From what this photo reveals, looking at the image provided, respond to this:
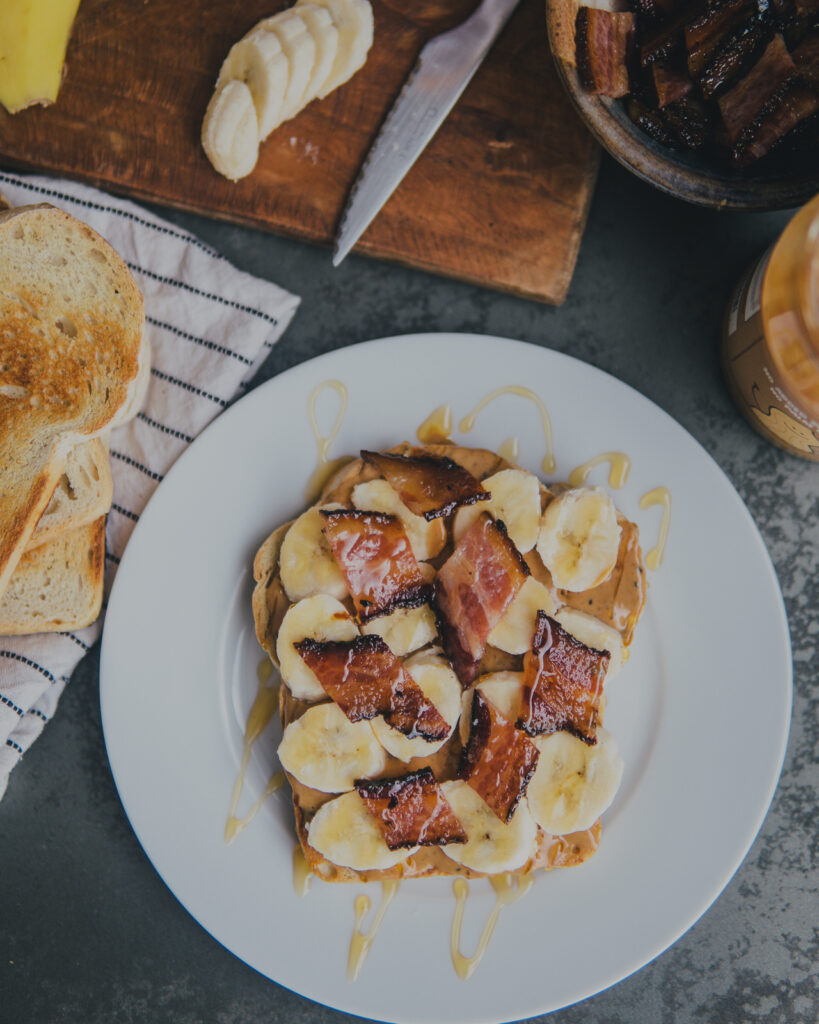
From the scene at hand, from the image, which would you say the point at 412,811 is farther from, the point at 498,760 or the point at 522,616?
the point at 522,616

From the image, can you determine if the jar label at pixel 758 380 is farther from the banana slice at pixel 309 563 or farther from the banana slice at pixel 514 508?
the banana slice at pixel 309 563

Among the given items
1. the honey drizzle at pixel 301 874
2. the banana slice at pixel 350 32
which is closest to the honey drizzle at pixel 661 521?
the honey drizzle at pixel 301 874

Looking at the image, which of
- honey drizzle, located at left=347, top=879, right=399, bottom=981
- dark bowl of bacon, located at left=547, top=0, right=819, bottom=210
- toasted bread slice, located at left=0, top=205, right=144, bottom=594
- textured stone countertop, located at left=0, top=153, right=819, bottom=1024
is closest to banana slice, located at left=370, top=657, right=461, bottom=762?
honey drizzle, located at left=347, top=879, right=399, bottom=981

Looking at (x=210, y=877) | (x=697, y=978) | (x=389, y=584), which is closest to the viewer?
(x=389, y=584)

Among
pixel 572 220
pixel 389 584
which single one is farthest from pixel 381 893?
pixel 572 220

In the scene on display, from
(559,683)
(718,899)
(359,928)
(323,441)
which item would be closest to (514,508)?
(559,683)

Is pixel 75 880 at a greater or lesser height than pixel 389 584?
lesser

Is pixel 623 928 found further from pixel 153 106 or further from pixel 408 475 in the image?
pixel 153 106

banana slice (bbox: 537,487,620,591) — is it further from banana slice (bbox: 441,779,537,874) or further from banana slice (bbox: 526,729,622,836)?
banana slice (bbox: 441,779,537,874)
